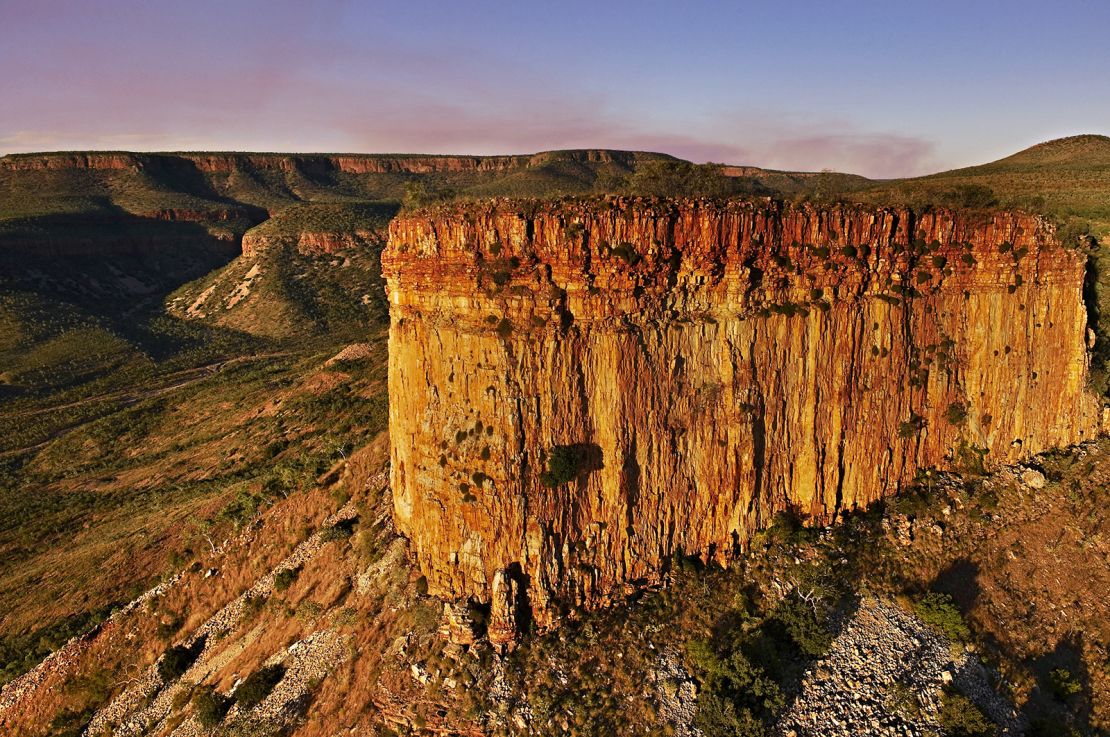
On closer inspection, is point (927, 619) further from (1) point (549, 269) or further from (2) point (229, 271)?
(2) point (229, 271)

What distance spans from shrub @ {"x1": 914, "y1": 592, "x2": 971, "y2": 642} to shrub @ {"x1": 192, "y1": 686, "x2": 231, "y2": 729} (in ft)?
85.6

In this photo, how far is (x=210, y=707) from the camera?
2211 cm

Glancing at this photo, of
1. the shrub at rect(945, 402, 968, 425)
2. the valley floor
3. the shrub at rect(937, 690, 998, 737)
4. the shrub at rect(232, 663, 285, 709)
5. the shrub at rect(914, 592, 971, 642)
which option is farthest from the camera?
the shrub at rect(945, 402, 968, 425)

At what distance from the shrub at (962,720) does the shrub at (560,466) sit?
46.0ft

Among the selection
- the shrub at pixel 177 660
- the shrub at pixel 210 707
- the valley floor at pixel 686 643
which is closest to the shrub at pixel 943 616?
the valley floor at pixel 686 643

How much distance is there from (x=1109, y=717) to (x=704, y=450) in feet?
54.5

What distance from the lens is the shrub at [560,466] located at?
20.5 m

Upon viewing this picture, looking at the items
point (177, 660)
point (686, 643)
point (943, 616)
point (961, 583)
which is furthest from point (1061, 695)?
point (177, 660)

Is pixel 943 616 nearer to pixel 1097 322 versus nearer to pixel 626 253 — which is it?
pixel 626 253

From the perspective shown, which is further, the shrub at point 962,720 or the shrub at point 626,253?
the shrub at point 626,253

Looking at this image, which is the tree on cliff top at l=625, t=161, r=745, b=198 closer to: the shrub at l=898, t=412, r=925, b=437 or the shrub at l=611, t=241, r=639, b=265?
the shrub at l=611, t=241, r=639, b=265

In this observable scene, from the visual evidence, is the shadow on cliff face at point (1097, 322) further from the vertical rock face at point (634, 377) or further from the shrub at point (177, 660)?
the shrub at point (177, 660)

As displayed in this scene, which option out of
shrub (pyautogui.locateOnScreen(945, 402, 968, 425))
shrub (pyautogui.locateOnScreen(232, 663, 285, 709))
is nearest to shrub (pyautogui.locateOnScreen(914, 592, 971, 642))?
shrub (pyautogui.locateOnScreen(945, 402, 968, 425))

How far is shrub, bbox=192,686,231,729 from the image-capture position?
21938 mm
